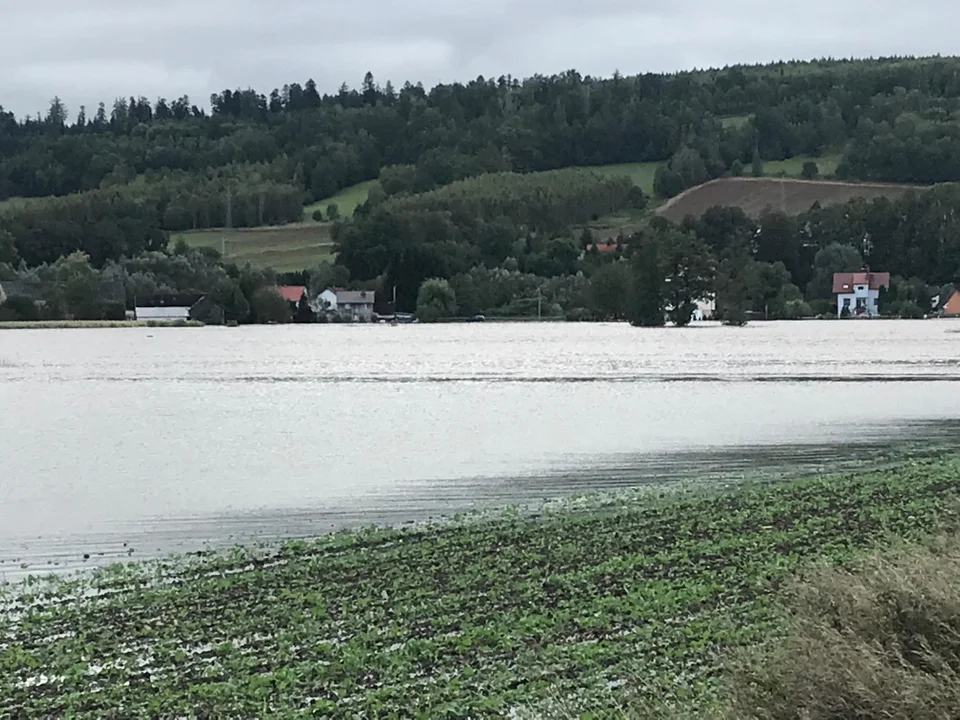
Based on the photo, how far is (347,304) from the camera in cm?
17662

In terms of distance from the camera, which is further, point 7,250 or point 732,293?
point 7,250

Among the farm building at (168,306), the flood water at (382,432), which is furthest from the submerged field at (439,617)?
the farm building at (168,306)

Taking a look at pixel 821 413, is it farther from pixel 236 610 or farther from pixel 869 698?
pixel 869 698

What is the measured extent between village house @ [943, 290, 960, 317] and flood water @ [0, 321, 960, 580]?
307ft

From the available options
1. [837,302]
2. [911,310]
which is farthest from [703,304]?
[911,310]

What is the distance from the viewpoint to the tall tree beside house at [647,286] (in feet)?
445

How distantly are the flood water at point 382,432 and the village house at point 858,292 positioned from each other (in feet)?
300

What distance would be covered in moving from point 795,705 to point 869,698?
0.51m

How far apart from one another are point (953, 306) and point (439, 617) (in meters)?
169

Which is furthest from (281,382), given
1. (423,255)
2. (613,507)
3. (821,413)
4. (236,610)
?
(423,255)

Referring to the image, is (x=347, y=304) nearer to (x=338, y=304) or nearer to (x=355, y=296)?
(x=338, y=304)

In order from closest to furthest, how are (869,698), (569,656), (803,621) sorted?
1. (869,698)
2. (803,621)
3. (569,656)

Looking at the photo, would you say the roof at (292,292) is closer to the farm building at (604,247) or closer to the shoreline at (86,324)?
the shoreline at (86,324)

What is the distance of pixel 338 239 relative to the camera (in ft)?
604
